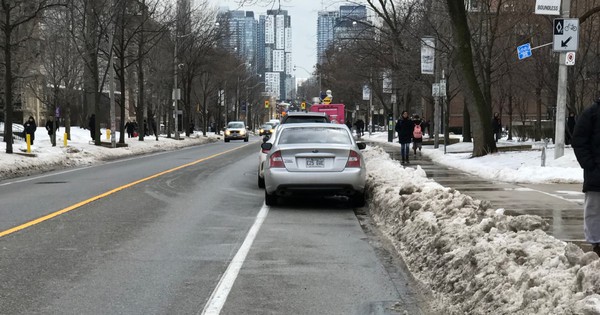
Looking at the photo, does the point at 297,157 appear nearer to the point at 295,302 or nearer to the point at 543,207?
the point at 543,207

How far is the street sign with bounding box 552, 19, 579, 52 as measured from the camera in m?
17.5

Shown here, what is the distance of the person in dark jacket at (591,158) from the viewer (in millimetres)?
6512

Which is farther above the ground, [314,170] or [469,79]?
[469,79]

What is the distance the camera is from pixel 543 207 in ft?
36.1

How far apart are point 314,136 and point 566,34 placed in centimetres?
907

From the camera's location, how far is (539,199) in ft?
39.6

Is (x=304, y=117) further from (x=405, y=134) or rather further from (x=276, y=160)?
(x=276, y=160)

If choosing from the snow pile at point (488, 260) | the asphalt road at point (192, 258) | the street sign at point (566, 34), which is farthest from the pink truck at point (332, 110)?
the snow pile at point (488, 260)

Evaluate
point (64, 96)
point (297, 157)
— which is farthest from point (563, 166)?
point (64, 96)

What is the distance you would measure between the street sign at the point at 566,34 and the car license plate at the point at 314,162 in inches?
365

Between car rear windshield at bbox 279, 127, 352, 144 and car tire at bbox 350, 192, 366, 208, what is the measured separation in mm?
1016

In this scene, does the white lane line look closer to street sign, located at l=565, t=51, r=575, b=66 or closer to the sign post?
the sign post

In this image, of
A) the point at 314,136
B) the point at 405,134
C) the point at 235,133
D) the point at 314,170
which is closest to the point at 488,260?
the point at 314,170

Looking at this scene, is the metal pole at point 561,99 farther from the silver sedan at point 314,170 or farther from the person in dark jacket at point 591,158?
the person in dark jacket at point 591,158
